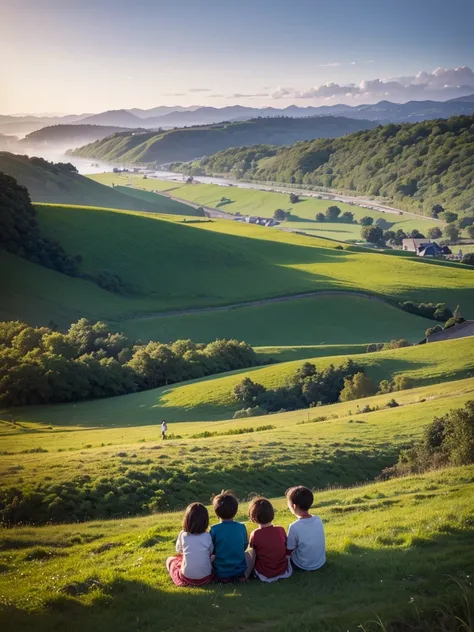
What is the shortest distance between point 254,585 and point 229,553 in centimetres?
47

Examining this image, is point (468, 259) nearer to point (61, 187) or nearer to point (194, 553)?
point (61, 187)

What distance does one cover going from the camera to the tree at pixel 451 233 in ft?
438

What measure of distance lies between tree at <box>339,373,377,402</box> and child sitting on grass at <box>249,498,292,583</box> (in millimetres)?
29618

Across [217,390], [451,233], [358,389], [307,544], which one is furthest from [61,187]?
[307,544]

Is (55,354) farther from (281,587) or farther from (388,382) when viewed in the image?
(281,587)

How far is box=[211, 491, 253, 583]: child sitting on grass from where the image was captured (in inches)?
352

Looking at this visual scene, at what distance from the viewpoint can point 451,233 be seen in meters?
134

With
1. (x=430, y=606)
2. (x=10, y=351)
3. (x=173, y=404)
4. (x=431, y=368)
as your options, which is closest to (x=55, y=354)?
(x=10, y=351)

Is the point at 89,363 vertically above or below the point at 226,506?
below

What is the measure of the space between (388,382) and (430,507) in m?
28.1

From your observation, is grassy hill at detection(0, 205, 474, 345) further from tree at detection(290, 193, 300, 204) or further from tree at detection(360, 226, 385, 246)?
tree at detection(290, 193, 300, 204)

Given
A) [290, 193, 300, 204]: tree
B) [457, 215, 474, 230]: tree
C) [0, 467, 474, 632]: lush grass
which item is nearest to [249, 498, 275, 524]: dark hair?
[0, 467, 474, 632]: lush grass

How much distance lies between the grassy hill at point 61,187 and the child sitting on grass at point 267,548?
356 ft

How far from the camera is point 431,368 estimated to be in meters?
40.0
